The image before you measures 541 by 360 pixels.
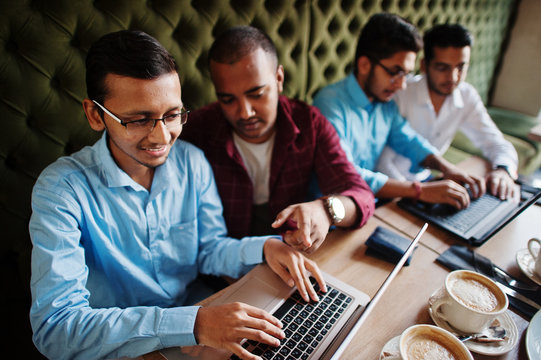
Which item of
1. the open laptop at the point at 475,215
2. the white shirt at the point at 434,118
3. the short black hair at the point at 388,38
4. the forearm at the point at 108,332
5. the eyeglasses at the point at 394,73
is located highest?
the short black hair at the point at 388,38

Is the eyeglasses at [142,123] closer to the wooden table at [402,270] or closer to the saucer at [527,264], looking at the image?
the wooden table at [402,270]

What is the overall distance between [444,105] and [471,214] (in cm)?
102

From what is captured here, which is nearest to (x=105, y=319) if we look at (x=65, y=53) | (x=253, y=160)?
(x=253, y=160)

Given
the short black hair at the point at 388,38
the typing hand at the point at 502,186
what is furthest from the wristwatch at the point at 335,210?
the short black hair at the point at 388,38

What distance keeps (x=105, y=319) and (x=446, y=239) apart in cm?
101

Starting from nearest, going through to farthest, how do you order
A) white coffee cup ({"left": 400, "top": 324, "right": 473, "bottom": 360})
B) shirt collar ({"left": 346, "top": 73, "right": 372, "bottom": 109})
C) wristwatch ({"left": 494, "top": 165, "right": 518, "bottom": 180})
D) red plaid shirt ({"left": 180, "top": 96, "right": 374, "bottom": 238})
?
white coffee cup ({"left": 400, "top": 324, "right": 473, "bottom": 360}) < red plaid shirt ({"left": 180, "top": 96, "right": 374, "bottom": 238}) < wristwatch ({"left": 494, "top": 165, "right": 518, "bottom": 180}) < shirt collar ({"left": 346, "top": 73, "right": 372, "bottom": 109})

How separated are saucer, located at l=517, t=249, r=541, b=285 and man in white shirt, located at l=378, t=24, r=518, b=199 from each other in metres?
0.77

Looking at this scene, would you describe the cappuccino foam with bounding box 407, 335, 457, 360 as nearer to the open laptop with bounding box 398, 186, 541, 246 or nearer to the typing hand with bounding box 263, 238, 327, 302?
the typing hand with bounding box 263, 238, 327, 302

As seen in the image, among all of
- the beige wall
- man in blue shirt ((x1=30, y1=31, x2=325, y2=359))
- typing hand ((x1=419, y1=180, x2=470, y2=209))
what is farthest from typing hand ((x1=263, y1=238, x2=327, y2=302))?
the beige wall

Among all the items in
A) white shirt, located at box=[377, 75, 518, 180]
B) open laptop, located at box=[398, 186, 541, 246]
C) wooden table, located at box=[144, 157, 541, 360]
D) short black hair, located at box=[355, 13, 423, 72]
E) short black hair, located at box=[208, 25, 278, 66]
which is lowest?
wooden table, located at box=[144, 157, 541, 360]

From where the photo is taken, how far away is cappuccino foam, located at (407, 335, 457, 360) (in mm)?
563

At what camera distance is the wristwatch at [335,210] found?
38.5 inches

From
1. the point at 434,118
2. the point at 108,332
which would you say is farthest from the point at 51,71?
the point at 434,118

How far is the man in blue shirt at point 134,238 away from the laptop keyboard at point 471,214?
0.61 metres
